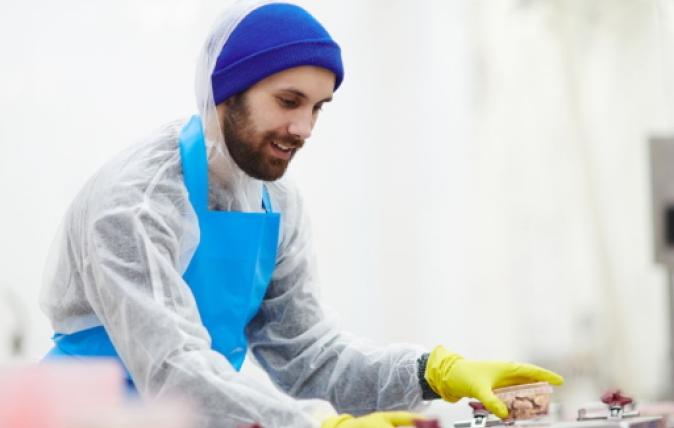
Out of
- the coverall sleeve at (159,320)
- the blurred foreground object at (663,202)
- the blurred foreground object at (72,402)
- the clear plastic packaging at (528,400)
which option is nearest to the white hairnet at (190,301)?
the coverall sleeve at (159,320)

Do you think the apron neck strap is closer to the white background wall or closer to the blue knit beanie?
the blue knit beanie

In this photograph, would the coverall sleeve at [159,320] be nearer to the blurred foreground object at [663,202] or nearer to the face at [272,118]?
the face at [272,118]

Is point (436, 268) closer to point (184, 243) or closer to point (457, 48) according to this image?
point (457, 48)

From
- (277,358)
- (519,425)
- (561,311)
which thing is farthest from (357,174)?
(519,425)

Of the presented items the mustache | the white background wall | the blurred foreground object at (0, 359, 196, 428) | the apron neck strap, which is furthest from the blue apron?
the white background wall

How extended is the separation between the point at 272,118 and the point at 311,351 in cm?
42

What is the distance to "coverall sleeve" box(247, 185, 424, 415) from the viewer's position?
1771 millimetres

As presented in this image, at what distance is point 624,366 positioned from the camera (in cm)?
462

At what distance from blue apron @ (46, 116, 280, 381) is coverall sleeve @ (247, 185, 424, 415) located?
0.44 ft

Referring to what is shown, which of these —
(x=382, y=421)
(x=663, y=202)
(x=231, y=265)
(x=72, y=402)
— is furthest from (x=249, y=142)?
(x=663, y=202)

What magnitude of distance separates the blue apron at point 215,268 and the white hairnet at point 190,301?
0.9 inches

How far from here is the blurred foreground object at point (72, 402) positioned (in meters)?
0.73

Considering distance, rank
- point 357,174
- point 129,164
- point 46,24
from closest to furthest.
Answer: point 129,164, point 46,24, point 357,174

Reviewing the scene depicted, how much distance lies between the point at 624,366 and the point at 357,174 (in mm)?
1425
